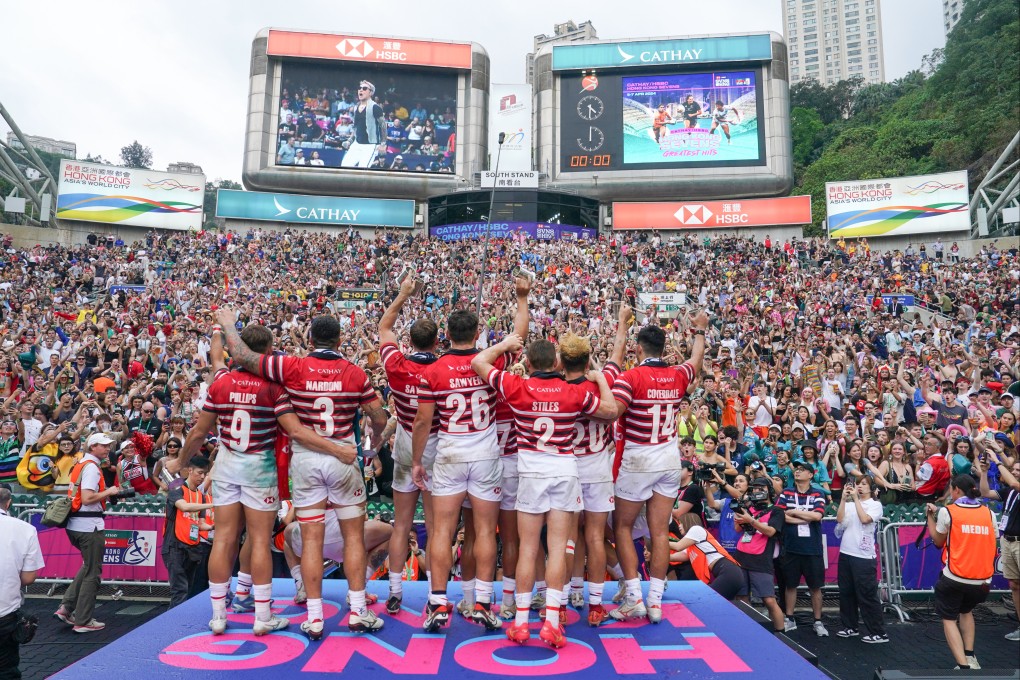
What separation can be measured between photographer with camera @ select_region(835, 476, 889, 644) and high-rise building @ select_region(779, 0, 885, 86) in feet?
536

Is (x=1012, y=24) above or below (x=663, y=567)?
above

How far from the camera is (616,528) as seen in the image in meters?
5.14

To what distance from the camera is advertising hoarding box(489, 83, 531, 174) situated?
138 ft

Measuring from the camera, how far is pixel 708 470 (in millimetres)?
8375

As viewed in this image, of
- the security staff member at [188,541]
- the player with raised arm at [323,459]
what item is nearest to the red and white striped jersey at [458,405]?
the player with raised arm at [323,459]

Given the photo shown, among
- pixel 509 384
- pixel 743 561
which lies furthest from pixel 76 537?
pixel 743 561

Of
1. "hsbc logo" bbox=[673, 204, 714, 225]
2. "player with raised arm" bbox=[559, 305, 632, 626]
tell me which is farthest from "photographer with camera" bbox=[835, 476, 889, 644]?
"hsbc logo" bbox=[673, 204, 714, 225]

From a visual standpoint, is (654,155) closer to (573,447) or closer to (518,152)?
(518,152)

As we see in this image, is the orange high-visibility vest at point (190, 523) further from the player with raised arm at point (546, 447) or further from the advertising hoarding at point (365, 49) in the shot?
the advertising hoarding at point (365, 49)

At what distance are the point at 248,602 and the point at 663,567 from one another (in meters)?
3.33

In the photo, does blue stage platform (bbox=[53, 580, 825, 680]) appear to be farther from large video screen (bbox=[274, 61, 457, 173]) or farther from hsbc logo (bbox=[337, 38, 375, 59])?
hsbc logo (bbox=[337, 38, 375, 59])

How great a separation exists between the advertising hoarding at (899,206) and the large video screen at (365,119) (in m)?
24.4

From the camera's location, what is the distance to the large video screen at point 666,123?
137 ft

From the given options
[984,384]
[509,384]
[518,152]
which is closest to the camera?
[509,384]
